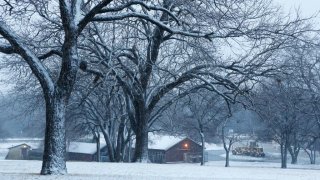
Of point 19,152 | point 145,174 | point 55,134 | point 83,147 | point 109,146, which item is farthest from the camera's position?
point 19,152

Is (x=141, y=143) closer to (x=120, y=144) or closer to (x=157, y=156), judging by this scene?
(x=120, y=144)

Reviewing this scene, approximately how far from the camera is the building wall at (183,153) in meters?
56.2

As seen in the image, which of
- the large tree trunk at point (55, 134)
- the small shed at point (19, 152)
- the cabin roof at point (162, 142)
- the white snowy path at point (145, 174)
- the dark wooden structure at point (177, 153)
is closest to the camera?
the white snowy path at point (145, 174)

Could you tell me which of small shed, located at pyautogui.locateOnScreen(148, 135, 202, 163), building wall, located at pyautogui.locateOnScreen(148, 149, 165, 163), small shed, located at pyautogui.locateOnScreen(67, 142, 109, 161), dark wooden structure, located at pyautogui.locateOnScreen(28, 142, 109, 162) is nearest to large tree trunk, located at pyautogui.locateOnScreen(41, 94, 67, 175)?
dark wooden structure, located at pyautogui.locateOnScreen(28, 142, 109, 162)

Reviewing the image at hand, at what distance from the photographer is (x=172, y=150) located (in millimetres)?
56438

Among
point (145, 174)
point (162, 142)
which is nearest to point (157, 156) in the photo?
point (162, 142)

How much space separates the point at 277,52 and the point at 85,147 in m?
42.7

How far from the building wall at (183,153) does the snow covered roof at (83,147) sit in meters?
9.12

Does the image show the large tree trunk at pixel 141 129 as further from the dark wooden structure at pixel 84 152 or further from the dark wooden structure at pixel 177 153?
the dark wooden structure at pixel 177 153

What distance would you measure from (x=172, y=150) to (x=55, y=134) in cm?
4510

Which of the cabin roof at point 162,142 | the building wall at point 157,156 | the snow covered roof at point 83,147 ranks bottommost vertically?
the building wall at point 157,156

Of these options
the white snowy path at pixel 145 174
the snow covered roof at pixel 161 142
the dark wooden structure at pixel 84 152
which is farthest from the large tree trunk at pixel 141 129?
the snow covered roof at pixel 161 142

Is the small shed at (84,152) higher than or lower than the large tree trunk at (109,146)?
lower

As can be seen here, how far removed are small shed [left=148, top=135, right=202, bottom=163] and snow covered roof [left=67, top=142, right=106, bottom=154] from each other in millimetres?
6911
